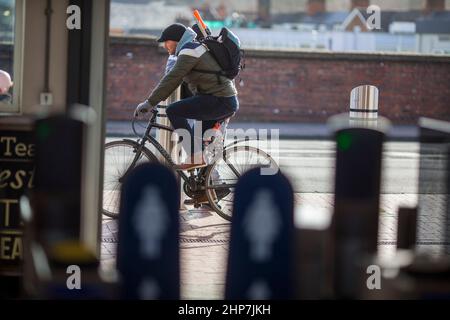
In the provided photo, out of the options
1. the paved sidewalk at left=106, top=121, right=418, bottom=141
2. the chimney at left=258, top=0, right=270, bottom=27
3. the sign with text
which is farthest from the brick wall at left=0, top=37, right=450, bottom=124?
the chimney at left=258, top=0, right=270, bottom=27

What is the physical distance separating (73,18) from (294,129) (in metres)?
17.6

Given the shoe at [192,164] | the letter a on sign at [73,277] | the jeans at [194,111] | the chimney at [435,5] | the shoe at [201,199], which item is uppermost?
the chimney at [435,5]

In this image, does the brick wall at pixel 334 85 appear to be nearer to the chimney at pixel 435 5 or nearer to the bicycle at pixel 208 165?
the bicycle at pixel 208 165

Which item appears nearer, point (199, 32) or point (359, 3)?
point (199, 32)

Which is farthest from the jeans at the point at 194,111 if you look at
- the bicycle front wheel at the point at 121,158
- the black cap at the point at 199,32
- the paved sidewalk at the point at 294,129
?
the paved sidewalk at the point at 294,129

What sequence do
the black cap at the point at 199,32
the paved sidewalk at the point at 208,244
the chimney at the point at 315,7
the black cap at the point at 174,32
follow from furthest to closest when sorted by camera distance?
the chimney at the point at 315,7
the black cap at the point at 199,32
the black cap at the point at 174,32
the paved sidewalk at the point at 208,244

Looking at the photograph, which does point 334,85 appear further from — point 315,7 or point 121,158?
point 315,7

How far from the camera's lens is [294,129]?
22844 millimetres

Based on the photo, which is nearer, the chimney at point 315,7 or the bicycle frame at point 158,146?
the bicycle frame at point 158,146

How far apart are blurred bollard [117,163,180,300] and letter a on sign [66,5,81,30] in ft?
8.19

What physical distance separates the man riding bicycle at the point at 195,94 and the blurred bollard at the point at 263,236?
16.1 feet

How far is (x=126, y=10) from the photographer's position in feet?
162

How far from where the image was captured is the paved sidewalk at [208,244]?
5.94m

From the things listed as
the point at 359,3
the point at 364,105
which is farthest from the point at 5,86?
the point at 359,3
